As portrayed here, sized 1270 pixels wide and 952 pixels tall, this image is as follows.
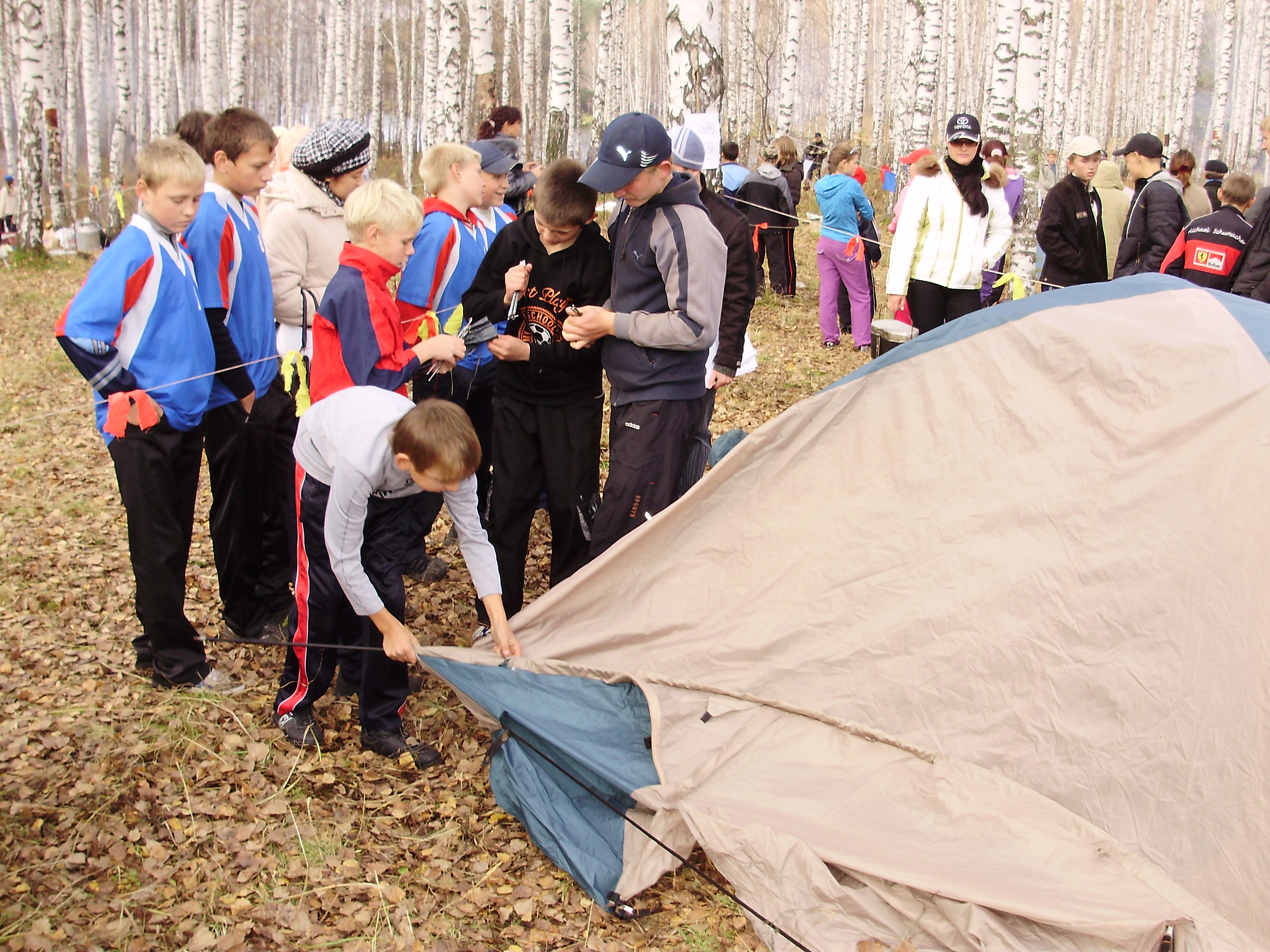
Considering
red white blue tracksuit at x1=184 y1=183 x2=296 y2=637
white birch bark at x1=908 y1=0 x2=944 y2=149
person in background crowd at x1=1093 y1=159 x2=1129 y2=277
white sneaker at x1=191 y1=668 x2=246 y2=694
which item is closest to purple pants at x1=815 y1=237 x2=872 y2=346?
person in background crowd at x1=1093 y1=159 x2=1129 y2=277

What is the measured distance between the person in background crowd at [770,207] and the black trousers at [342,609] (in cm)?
793

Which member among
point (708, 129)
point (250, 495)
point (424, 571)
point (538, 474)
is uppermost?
point (708, 129)

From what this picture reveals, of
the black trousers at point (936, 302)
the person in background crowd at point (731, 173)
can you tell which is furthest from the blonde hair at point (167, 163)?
the person in background crowd at point (731, 173)

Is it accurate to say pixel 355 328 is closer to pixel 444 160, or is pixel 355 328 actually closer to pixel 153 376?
pixel 153 376

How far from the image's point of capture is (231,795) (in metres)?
3.18

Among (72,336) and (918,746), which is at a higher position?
(72,336)

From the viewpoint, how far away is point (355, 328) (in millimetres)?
3432

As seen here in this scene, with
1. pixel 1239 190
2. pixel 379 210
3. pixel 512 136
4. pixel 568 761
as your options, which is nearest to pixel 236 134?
pixel 379 210

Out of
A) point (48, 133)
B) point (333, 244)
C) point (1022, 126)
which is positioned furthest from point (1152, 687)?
point (48, 133)

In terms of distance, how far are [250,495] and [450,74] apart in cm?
977

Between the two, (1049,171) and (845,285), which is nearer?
(845,285)

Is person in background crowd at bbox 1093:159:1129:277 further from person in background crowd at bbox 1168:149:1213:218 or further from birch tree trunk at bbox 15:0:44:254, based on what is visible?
birch tree trunk at bbox 15:0:44:254

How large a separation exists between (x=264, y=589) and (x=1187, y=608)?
3519mm

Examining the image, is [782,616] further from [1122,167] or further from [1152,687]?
[1122,167]
